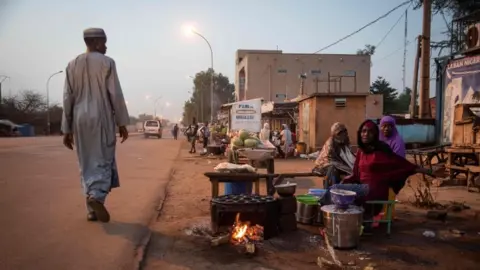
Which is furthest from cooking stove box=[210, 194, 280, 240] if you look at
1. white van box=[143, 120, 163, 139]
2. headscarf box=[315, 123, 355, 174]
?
white van box=[143, 120, 163, 139]

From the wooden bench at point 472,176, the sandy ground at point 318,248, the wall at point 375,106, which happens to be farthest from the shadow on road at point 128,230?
the wall at point 375,106

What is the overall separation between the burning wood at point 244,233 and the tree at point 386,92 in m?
47.8

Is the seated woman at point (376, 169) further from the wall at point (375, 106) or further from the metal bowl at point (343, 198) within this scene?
the wall at point (375, 106)

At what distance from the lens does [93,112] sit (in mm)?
4930

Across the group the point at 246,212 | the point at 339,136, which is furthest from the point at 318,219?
the point at 339,136

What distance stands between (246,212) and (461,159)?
26.0 feet

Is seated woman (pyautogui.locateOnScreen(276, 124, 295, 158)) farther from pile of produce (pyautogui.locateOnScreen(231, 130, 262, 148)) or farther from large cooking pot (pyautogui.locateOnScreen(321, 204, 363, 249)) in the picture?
large cooking pot (pyautogui.locateOnScreen(321, 204, 363, 249))

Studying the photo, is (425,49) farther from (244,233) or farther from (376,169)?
(244,233)

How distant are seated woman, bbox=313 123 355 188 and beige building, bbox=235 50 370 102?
45242mm

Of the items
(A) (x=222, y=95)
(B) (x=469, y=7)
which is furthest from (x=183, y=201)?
(A) (x=222, y=95)

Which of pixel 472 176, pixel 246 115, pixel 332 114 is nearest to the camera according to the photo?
pixel 472 176

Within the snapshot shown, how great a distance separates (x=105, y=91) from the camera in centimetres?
501

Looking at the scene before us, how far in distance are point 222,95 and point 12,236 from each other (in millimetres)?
90932

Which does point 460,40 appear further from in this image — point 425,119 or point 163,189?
point 163,189
